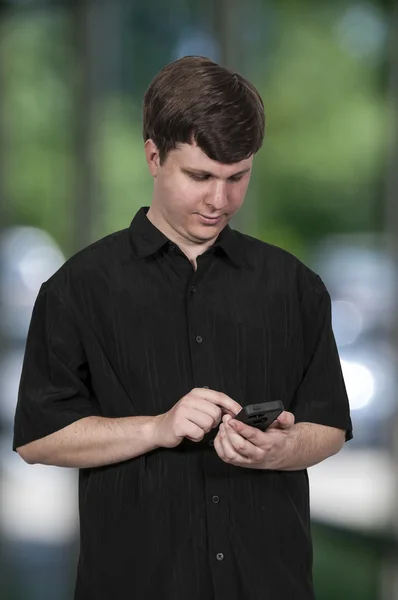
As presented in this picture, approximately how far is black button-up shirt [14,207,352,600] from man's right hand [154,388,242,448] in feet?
0.36

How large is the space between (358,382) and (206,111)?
3.14 metres

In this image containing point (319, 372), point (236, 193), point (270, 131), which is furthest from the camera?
point (270, 131)

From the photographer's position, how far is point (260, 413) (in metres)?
1.32

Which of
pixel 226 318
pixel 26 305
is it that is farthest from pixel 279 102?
pixel 226 318

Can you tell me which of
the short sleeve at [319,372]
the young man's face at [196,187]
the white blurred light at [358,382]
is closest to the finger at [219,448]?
the short sleeve at [319,372]

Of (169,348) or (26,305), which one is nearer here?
(169,348)

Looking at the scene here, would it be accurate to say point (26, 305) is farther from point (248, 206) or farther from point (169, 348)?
point (169, 348)

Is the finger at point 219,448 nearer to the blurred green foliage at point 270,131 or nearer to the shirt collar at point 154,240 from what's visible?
the shirt collar at point 154,240

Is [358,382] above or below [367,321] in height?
below

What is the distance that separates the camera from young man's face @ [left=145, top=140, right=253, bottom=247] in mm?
1396

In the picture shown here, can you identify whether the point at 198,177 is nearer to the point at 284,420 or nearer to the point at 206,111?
the point at 206,111

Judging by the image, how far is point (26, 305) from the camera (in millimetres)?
4316

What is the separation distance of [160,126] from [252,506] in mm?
587

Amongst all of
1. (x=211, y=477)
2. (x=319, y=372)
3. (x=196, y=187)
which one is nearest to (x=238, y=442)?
(x=211, y=477)
